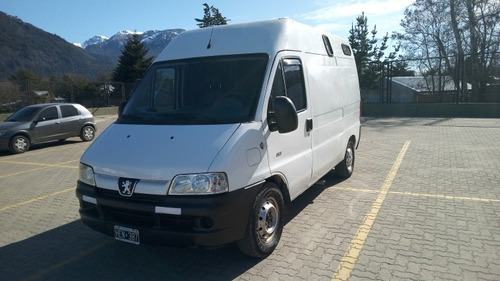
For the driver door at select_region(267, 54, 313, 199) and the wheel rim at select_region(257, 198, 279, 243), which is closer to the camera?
the wheel rim at select_region(257, 198, 279, 243)

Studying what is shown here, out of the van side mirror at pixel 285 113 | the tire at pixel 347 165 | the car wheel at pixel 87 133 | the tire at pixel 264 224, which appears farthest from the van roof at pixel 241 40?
the car wheel at pixel 87 133

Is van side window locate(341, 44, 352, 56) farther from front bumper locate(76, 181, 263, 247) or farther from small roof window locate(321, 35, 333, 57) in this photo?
front bumper locate(76, 181, 263, 247)

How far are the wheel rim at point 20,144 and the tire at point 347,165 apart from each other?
1086 centimetres

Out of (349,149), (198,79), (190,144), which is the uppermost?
(198,79)

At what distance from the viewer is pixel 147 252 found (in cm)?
418

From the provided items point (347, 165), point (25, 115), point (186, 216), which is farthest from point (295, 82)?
point (25, 115)

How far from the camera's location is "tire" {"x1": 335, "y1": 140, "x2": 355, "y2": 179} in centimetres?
701

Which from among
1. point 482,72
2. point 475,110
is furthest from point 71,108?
point 482,72

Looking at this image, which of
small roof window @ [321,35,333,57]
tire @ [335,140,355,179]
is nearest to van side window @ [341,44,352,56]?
small roof window @ [321,35,333,57]

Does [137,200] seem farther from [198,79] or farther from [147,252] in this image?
[198,79]

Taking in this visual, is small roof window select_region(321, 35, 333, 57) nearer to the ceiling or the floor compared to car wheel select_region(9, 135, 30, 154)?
nearer to the ceiling

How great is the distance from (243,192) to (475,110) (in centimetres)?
2096

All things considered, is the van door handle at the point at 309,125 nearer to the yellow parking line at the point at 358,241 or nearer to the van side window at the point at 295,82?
the van side window at the point at 295,82

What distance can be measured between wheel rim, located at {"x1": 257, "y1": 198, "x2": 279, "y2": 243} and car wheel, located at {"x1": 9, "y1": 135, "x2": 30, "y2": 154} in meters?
11.5
